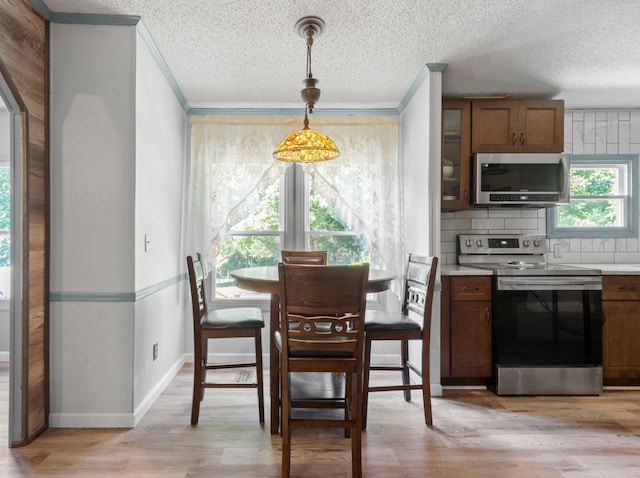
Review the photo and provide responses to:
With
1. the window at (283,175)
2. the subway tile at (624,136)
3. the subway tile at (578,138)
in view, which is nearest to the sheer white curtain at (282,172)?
the window at (283,175)

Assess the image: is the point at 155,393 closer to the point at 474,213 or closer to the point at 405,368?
the point at 405,368

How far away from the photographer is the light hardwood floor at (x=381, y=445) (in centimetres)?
196

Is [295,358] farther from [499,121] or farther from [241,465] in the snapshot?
[499,121]

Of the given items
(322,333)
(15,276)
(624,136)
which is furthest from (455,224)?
(15,276)

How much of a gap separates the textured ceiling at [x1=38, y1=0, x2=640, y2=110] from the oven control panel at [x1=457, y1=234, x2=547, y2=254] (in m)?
1.22

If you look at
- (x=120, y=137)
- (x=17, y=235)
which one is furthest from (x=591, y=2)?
(x=17, y=235)

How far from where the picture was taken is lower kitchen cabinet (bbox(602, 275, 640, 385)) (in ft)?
10.00

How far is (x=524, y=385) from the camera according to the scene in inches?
116

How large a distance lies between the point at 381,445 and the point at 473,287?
53.5 inches

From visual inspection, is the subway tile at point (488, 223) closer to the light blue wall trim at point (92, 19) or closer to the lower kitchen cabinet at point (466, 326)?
the lower kitchen cabinet at point (466, 326)

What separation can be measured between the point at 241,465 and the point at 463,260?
244 centimetres

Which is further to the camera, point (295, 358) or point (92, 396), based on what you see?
point (92, 396)

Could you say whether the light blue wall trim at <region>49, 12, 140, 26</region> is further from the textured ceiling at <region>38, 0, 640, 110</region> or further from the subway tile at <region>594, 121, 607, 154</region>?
the subway tile at <region>594, 121, 607, 154</region>

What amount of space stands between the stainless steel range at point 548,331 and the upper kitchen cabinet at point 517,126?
3.33 ft
